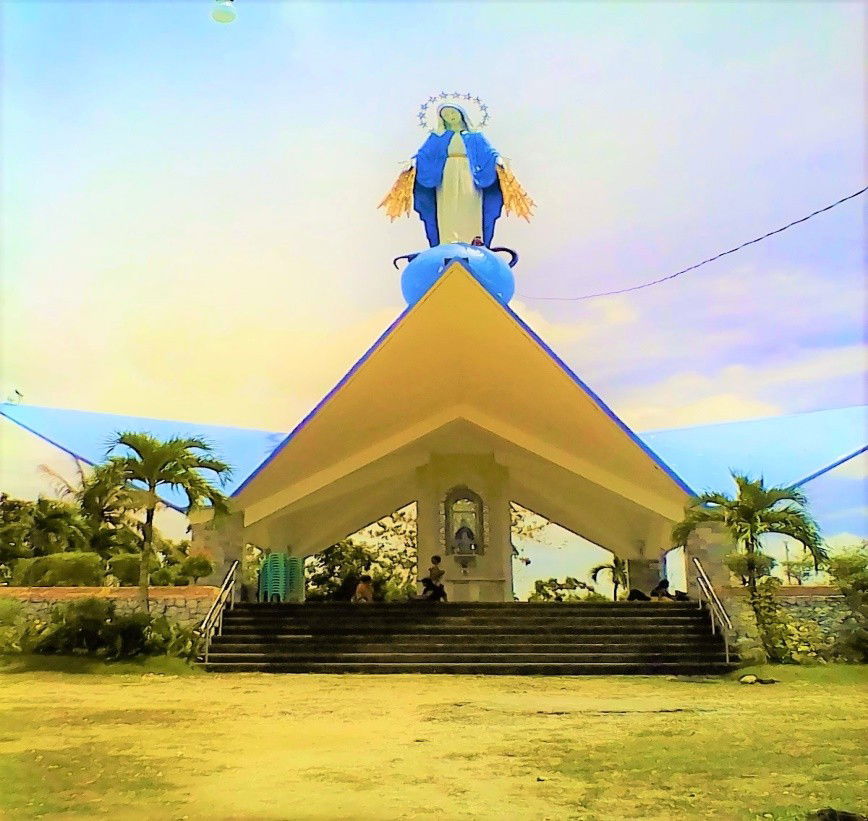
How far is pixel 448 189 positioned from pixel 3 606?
924 cm

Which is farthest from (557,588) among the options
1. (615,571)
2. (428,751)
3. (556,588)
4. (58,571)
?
(428,751)

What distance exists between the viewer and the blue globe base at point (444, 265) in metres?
13.5

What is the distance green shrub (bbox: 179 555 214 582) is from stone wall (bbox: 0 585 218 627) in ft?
4.38

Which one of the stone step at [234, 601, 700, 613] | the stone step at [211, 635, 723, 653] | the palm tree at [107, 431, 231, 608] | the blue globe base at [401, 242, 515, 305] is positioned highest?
the blue globe base at [401, 242, 515, 305]

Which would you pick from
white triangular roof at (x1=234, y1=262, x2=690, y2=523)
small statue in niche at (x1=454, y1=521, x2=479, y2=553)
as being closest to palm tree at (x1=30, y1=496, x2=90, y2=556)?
white triangular roof at (x1=234, y1=262, x2=690, y2=523)

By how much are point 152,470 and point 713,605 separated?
23.7 ft

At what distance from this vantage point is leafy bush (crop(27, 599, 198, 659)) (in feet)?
29.7

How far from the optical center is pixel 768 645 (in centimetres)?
930

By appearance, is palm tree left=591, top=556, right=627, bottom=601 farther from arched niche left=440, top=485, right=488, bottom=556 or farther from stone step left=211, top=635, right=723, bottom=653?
stone step left=211, top=635, right=723, bottom=653

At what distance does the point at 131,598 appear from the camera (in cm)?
966

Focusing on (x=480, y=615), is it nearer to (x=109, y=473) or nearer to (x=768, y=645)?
(x=768, y=645)

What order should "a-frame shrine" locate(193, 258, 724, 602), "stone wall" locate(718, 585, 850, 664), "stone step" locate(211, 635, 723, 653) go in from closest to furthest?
"stone wall" locate(718, 585, 850, 664) < "stone step" locate(211, 635, 723, 653) < "a-frame shrine" locate(193, 258, 724, 602)

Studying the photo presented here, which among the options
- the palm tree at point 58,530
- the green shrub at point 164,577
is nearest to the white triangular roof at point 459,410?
the green shrub at point 164,577

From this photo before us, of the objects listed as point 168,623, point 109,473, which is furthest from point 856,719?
point 109,473
